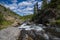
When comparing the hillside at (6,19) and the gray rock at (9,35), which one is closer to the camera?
the gray rock at (9,35)

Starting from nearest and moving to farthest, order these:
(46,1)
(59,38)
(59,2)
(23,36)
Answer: (23,36)
(59,38)
(59,2)
(46,1)

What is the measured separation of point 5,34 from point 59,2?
247ft

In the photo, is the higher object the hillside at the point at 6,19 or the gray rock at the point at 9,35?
the gray rock at the point at 9,35

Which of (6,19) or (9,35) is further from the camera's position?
(6,19)

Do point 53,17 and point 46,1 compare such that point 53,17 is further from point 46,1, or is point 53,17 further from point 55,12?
point 46,1

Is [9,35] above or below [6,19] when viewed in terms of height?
above

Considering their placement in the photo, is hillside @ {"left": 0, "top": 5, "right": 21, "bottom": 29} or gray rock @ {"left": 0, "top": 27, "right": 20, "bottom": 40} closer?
gray rock @ {"left": 0, "top": 27, "right": 20, "bottom": 40}

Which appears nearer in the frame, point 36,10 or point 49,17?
point 49,17

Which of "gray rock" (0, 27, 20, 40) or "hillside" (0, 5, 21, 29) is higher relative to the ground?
"gray rock" (0, 27, 20, 40)

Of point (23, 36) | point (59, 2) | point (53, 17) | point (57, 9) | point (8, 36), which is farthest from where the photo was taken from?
point (59, 2)

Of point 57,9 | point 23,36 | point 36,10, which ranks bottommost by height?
point 36,10

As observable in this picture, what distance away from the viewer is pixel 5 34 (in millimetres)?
17531

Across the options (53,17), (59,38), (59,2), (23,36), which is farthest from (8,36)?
(59,2)

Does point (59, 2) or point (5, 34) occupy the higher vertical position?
point (5, 34)
